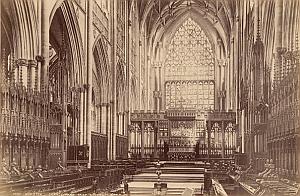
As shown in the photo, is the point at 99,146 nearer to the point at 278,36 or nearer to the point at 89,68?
the point at 89,68

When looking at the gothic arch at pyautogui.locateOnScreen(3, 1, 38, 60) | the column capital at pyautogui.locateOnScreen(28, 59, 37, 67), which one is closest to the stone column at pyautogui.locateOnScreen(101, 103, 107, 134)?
the gothic arch at pyautogui.locateOnScreen(3, 1, 38, 60)

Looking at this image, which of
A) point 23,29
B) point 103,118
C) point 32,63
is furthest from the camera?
A: point 103,118

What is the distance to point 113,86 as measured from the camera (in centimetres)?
1809

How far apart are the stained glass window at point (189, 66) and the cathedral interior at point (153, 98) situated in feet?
0.16

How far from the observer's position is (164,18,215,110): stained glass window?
14133mm

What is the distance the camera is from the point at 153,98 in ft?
53.0

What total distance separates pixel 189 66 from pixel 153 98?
165cm

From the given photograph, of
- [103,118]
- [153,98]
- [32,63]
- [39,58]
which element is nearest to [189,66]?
[153,98]

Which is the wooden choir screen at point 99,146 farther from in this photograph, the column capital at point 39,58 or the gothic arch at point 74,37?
the column capital at point 39,58

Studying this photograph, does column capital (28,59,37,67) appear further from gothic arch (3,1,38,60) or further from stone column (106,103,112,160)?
stone column (106,103,112,160)

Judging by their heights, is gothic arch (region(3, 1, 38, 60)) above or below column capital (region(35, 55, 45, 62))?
above

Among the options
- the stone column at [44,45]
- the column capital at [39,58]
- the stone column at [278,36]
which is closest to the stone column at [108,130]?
the stone column at [44,45]

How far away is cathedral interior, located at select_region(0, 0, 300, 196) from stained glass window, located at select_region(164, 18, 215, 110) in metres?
0.05

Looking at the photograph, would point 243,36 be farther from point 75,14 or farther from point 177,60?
point 75,14
